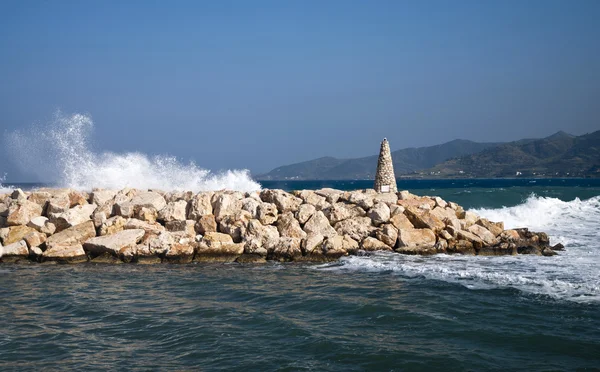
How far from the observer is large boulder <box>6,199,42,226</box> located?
17.1m

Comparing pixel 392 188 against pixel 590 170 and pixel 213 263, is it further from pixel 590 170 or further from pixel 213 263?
pixel 590 170

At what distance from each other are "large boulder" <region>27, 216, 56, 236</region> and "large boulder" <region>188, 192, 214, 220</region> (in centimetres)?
424

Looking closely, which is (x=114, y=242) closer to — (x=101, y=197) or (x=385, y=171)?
(x=101, y=197)

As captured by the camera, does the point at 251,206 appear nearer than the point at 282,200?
Yes

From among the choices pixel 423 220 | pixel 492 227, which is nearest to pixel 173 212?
pixel 423 220

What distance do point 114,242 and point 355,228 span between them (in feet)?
24.1

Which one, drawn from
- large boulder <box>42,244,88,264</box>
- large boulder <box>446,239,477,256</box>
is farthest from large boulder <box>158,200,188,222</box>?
large boulder <box>446,239,477,256</box>

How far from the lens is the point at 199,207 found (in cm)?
1722

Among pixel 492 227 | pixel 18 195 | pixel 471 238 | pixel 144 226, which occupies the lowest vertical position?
pixel 471 238

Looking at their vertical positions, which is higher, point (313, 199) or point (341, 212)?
point (313, 199)

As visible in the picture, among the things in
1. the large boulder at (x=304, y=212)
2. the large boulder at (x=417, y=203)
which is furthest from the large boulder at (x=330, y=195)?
the large boulder at (x=417, y=203)

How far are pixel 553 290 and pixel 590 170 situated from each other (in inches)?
7858

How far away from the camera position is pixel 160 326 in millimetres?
8852

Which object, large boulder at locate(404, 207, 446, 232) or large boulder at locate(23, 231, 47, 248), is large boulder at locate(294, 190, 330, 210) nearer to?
large boulder at locate(404, 207, 446, 232)
